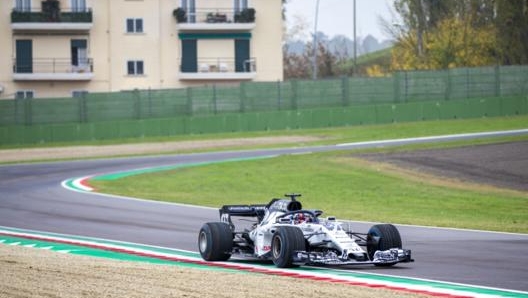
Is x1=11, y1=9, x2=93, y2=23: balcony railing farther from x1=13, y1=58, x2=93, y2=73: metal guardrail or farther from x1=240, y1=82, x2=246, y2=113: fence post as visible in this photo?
x1=240, y1=82, x2=246, y2=113: fence post

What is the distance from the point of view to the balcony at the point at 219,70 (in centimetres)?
7650

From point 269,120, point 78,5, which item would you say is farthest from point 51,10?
point 269,120

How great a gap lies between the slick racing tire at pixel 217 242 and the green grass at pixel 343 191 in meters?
7.62

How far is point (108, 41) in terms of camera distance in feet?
251

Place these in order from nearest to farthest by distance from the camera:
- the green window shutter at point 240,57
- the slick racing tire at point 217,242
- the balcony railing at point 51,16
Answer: the slick racing tire at point 217,242 < the balcony railing at point 51,16 < the green window shutter at point 240,57

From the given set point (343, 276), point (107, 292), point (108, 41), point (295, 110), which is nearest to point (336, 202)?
point (343, 276)

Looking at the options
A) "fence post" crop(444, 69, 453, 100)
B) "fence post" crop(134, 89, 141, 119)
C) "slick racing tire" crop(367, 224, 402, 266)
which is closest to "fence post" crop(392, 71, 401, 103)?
"fence post" crop(444, 69, 453, 100)

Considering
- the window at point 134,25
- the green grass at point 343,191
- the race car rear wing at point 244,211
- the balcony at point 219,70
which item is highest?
the window at point 134,25

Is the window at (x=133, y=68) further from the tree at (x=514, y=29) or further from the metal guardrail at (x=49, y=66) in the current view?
the tree at (x=514, y=29)

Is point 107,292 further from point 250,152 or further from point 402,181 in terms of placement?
point 250,152

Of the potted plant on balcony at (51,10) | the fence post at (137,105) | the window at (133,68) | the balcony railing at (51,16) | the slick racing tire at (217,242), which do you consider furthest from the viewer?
the window at (133,68)

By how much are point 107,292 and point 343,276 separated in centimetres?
388

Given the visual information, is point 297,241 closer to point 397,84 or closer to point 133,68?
point 397,84

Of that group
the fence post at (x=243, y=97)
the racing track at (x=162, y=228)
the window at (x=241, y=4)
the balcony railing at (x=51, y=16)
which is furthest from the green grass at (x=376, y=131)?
the window at (x=241, y=4)
